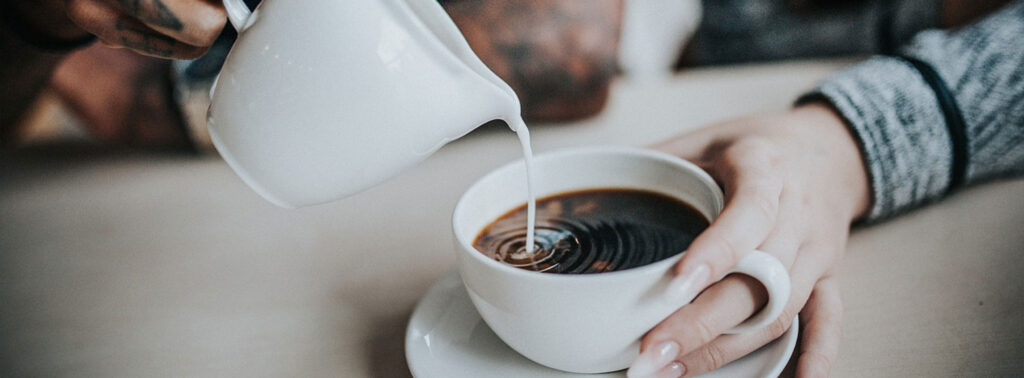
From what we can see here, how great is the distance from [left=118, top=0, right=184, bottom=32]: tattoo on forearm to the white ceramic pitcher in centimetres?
7

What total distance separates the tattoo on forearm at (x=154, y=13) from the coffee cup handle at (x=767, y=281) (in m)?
0.43

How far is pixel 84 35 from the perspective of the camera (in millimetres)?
782

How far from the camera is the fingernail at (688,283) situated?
45cm

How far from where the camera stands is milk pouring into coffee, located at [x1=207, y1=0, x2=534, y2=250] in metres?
0.41

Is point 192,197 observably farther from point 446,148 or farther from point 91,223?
point 446,148

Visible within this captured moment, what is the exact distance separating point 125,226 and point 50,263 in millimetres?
96

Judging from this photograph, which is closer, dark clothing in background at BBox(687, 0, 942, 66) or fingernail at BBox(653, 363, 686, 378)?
fingernail at BBox(653, 363, 686, 378)

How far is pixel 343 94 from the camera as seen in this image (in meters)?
0.41

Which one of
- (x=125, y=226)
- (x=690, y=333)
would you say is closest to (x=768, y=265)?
(x=690, y=333)

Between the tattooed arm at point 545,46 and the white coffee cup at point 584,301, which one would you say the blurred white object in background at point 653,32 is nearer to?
the tattooed arm at point 545,46

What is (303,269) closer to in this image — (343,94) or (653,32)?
(343,94)

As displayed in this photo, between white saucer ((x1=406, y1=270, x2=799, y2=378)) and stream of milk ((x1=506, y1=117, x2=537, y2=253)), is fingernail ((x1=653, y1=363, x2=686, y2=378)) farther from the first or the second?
stream of milk ((x1=506, y1=117, x2=537, y2=253))

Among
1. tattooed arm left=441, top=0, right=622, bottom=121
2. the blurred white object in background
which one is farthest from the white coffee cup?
the blurred white object in background

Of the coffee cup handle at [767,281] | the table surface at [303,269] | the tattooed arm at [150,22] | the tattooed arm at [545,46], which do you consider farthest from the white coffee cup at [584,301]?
the tattooed arm at [545,46]
